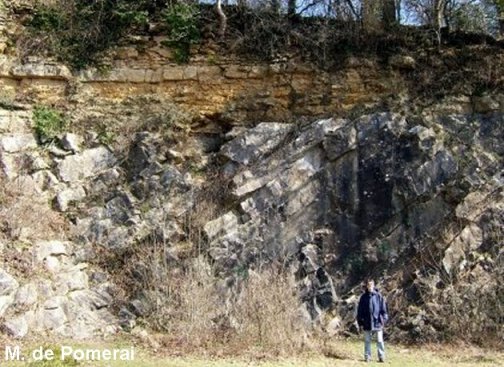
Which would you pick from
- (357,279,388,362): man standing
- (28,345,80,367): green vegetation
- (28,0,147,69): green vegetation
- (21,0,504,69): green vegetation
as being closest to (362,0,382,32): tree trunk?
(21,0,504,69): green vegetation

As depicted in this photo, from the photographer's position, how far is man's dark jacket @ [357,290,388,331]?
28.8 feet

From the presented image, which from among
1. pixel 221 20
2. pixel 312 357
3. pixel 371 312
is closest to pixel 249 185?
pixel 371 312

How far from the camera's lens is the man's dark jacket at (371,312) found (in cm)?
877

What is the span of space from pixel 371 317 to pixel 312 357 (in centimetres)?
110

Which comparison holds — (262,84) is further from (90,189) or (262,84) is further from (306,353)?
(306,353)

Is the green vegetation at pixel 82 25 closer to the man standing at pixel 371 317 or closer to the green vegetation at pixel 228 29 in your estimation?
the green vegetation at pixel 228 29

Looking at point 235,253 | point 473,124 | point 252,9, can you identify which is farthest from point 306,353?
point 252,9

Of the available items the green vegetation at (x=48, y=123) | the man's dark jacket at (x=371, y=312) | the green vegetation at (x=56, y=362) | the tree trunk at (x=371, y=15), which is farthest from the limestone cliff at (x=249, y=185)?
the green vegetation at (x=56, y=362)

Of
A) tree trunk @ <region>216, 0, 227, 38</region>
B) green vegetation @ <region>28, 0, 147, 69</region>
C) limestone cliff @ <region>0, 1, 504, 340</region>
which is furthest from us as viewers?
tree trunk @ <region>216, 0, 227, 38</region>

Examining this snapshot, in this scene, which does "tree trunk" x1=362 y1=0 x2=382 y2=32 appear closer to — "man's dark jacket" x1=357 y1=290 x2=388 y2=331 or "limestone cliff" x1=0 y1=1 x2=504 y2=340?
"limestone cliff" x1=0 y1=1 x2=504 y2=340

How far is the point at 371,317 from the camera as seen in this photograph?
8797 mm

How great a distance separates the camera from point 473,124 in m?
11.9

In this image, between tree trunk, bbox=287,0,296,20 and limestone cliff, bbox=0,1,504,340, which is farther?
tree trunk, bbox=287,0,296,20

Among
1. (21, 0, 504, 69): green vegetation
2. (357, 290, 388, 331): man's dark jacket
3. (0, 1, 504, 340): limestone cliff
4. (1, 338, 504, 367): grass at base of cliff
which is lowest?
(1, 338, 504, 367): grass at base of cliff
